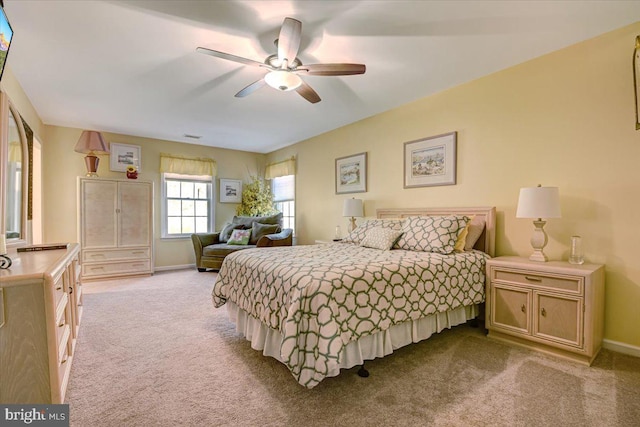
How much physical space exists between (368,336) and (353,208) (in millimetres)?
2446

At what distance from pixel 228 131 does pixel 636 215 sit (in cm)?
503

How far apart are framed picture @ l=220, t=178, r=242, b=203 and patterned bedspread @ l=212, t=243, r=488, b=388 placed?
380cm

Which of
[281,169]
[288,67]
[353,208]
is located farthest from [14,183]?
[281,169]

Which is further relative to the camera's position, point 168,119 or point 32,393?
point 168,119

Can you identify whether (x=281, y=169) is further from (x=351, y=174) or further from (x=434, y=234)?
(x=434, y=234)

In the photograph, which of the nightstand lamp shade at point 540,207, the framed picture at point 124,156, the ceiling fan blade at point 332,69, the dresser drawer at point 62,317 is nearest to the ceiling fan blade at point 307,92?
the ceiling fan blade at point 332,69

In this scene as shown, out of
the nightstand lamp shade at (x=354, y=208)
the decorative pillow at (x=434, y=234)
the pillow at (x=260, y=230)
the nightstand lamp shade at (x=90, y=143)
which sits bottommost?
the pillow at (x=260, y=230)

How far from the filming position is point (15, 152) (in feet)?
8.87

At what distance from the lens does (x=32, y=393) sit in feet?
4.50

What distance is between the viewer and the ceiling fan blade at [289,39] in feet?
6.18

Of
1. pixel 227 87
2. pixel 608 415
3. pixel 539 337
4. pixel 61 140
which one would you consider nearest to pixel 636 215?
pixel 539 337

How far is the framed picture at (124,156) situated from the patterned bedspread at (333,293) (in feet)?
12.6

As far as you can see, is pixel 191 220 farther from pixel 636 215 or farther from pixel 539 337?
pixel 636 215

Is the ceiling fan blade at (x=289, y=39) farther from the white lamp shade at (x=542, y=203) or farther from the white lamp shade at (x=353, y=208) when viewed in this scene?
the white lamp shade at (x=353, y=208)
